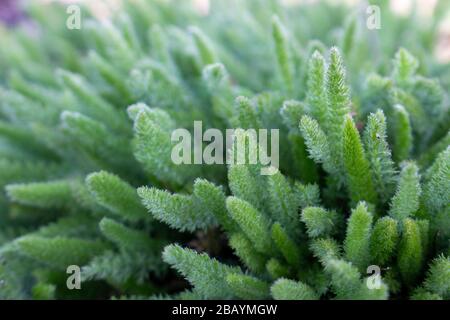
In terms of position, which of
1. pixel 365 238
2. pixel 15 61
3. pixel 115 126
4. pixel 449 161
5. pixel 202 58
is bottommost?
pixel 365 238

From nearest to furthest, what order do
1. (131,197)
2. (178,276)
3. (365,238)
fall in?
(365,238) < (131,197) < (178,276)

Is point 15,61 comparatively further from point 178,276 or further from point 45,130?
point 178,276

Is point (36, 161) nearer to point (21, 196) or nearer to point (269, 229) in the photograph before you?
point (21, 196)

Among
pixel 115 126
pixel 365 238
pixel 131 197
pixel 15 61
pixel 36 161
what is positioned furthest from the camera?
pixel 15 61

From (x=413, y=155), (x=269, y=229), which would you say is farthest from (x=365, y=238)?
(x=413, y=155)

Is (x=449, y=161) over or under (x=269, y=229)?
over

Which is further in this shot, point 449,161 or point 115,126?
point 115,126

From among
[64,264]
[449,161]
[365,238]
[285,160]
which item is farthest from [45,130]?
[449,161]
